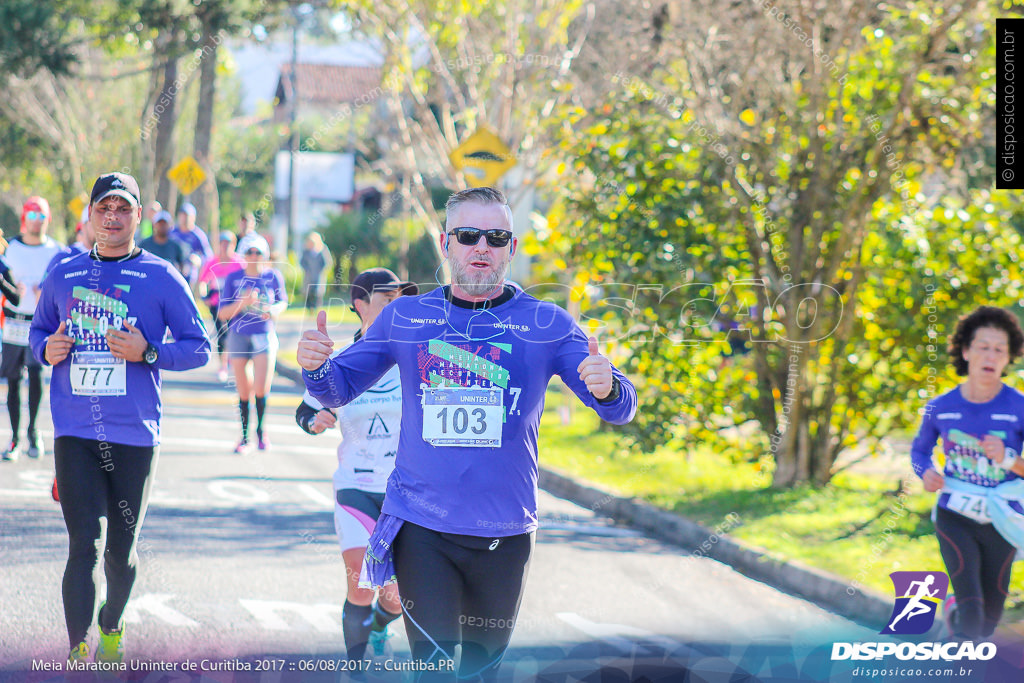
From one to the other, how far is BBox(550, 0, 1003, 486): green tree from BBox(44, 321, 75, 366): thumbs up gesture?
521cm

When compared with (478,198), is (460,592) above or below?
below

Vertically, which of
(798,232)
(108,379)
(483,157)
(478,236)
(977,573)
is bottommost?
(977,573)

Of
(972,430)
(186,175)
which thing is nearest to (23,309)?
(972,430)

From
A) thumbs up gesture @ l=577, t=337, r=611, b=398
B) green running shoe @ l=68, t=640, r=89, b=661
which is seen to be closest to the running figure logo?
thumbs up gesture @ l=577, t=337, r=611, b=398

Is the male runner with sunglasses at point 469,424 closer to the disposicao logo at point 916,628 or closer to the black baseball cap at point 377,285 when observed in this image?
the black baseball cap at point 377,285

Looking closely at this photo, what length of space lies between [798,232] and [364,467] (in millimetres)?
5099

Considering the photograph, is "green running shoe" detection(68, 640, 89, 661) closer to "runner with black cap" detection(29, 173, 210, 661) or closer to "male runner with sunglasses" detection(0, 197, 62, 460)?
"runner with black cap" detection(29, 173, 210, 661)

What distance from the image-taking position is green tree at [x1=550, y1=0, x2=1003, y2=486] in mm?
8422

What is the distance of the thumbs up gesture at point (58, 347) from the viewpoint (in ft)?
13.9

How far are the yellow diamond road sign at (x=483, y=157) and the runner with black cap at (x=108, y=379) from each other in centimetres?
689

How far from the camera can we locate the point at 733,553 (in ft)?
24.6

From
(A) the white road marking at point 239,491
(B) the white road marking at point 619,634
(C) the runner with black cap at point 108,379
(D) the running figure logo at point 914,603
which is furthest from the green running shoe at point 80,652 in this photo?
(A) the white road marking at point 239,491

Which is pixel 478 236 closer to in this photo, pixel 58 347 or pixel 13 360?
pixel 58 347

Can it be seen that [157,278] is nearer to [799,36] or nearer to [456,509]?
[456,509]
